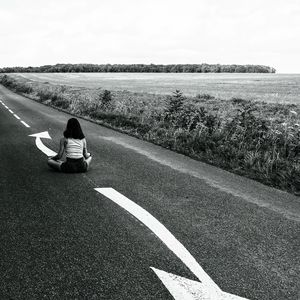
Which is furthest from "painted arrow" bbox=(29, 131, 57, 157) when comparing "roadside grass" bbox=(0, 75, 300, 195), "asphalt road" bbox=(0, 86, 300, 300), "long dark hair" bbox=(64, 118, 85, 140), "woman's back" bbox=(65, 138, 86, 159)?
"roadside grass" bbox=(0, 75, 300, 195)

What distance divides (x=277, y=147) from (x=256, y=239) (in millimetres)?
6543

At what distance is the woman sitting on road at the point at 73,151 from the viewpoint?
8.00 metres

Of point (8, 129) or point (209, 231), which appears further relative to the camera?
point (8, 129)

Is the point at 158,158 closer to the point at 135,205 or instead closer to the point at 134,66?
the point at 135,205

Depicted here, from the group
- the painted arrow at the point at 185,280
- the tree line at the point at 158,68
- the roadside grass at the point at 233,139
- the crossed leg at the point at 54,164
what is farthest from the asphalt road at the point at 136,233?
the tree line at the point at 158,68

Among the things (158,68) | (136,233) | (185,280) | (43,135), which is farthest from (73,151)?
(158,68)

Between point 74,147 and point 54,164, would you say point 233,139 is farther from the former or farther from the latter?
point 54,164

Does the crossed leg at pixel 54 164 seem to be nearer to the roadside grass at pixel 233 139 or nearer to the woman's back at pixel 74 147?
the woman's back at pixel 74 147

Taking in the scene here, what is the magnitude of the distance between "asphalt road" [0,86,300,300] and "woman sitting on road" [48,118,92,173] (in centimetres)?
19

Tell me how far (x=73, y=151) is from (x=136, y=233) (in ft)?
11.5

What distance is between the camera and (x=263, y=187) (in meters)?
7.80

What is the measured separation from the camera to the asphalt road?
3.81 m

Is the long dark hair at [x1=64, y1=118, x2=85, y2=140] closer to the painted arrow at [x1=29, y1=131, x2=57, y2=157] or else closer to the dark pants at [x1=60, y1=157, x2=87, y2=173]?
the dark pants at [x1=60, y1=157, x2=87, y2=173]

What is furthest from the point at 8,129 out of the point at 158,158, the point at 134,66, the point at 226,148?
the point at 134,66
